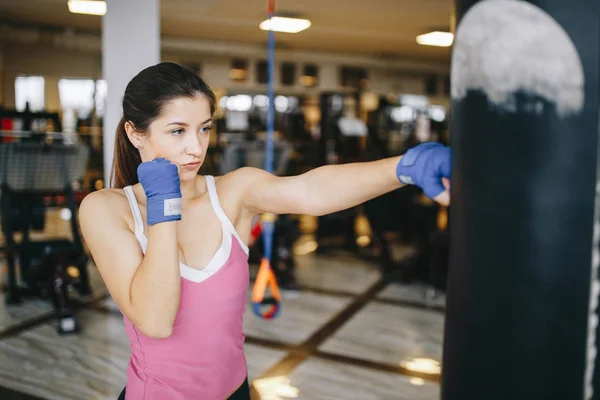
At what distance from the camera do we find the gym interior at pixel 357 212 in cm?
63

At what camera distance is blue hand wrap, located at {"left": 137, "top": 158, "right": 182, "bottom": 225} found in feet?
3.22

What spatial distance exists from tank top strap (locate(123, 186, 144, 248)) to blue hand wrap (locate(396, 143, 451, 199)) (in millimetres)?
557

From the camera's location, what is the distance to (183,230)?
1.22 meters

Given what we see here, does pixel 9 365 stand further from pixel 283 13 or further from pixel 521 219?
pixel 283 13

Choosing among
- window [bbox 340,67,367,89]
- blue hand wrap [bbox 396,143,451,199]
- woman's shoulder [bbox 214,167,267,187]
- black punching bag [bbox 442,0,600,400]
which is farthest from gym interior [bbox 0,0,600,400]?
window [bbox 340,67,367,89]

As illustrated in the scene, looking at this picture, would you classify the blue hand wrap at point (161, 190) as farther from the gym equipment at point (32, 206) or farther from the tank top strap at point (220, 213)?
the gym equipment at point (32, 206)

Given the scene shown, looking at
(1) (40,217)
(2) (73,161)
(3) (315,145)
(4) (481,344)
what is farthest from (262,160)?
(4) (481,344)

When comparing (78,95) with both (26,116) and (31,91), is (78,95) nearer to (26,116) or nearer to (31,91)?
(31,91)

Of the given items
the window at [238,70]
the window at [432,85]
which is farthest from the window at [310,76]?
the window at [432,85]

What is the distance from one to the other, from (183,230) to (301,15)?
22.2ft

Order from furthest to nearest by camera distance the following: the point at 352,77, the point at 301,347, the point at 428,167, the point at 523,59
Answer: the point at 352,77, the point at 301,347, the point at 428,167, the point at 523,59

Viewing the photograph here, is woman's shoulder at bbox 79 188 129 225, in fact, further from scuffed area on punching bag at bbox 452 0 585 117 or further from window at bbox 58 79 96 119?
window at bbox 58 79 96 119

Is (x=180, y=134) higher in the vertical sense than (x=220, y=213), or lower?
higher

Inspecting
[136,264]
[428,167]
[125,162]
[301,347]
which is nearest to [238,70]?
[301,347]
